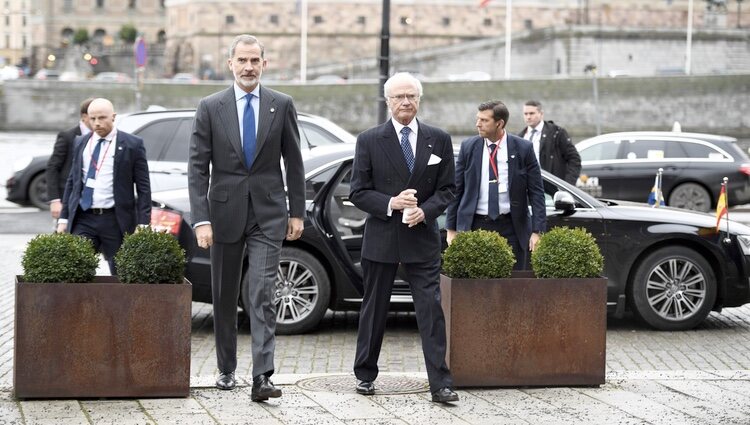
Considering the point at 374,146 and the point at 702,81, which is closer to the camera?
the point at 374,146

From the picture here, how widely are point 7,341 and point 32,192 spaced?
13.2 m

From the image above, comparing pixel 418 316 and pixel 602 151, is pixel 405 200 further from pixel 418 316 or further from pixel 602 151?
pixel 602 151

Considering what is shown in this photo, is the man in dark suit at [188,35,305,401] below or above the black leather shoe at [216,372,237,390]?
above

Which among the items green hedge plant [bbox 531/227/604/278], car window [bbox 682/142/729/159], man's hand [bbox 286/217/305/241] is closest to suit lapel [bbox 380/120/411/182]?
man's hand [bbox 286/217/305/241]

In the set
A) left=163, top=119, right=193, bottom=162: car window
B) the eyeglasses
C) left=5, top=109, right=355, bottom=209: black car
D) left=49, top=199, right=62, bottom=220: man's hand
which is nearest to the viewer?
the eyeglasses

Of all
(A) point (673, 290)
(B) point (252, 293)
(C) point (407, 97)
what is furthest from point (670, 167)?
(B) point (252, 293)

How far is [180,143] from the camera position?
15.8 metres

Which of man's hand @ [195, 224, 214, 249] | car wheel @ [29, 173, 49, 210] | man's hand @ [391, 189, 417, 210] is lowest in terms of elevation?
car wheel @ [29, 173, 49, 210]

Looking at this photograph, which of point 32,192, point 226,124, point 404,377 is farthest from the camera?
point 32,192

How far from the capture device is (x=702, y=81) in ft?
219

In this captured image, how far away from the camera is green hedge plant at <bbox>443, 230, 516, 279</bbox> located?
25.8 ft

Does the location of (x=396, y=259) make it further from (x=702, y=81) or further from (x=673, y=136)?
(x=702, y=81)

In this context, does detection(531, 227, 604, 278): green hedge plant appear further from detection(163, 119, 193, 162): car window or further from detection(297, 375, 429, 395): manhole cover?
detection(163, 119, 193, 162): car window

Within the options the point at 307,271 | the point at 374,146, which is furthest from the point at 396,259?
the point at 307,271
